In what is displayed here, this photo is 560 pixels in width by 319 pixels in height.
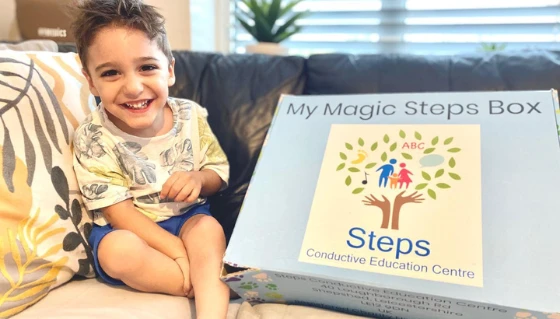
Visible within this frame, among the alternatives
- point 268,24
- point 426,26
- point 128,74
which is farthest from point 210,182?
point 426,26

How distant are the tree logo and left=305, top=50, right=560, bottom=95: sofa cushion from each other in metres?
0.32

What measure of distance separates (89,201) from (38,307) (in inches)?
8.3

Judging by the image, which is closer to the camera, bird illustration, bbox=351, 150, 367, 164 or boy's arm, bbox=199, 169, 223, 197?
bird illustration, bbox=351, 150, 367, 164

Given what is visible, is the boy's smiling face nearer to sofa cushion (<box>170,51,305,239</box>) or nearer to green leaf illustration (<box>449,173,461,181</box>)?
sofa cushion (<box>170,51,305,239</box>)

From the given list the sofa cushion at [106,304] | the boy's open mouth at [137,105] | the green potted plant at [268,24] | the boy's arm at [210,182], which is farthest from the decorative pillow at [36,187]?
the green potted plant at [268,24]

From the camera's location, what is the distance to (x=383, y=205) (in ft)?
2.59

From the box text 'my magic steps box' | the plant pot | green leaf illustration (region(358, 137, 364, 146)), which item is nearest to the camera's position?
the box text 'my magic steps box'

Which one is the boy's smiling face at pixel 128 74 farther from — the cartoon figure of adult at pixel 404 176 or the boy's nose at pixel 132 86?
the cartoon figure of adult at pixel 404 176

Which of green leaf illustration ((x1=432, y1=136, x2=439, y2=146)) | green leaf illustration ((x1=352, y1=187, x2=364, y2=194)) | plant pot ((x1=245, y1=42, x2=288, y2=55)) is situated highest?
plant pot ((x1=245, y1=42, x2=288, y2=55))

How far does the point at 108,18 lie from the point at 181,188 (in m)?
0.37

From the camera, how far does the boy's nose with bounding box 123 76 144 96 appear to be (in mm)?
875

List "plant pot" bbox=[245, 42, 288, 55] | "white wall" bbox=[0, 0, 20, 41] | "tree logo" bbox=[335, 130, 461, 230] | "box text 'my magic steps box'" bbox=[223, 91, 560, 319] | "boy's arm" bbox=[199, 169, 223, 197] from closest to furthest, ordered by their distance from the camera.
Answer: "box text 'my magic steps box'" bbox=[223, 91, 560, 319], "tree logo" bbox=[335, 130, 461, 230], "boy's arm" bbox=[199, 169, 223, 197], "white wall" bbox=[0, 0, 20, 41], "plant pot" bbox=[245, 42, 288, 55]

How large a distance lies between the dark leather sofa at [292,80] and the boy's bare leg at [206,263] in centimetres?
16

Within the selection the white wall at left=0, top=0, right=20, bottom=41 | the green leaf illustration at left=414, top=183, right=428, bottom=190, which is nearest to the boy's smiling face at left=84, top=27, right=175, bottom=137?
the green leaf illustration at left=414, top=183, right=428, bottom=190
